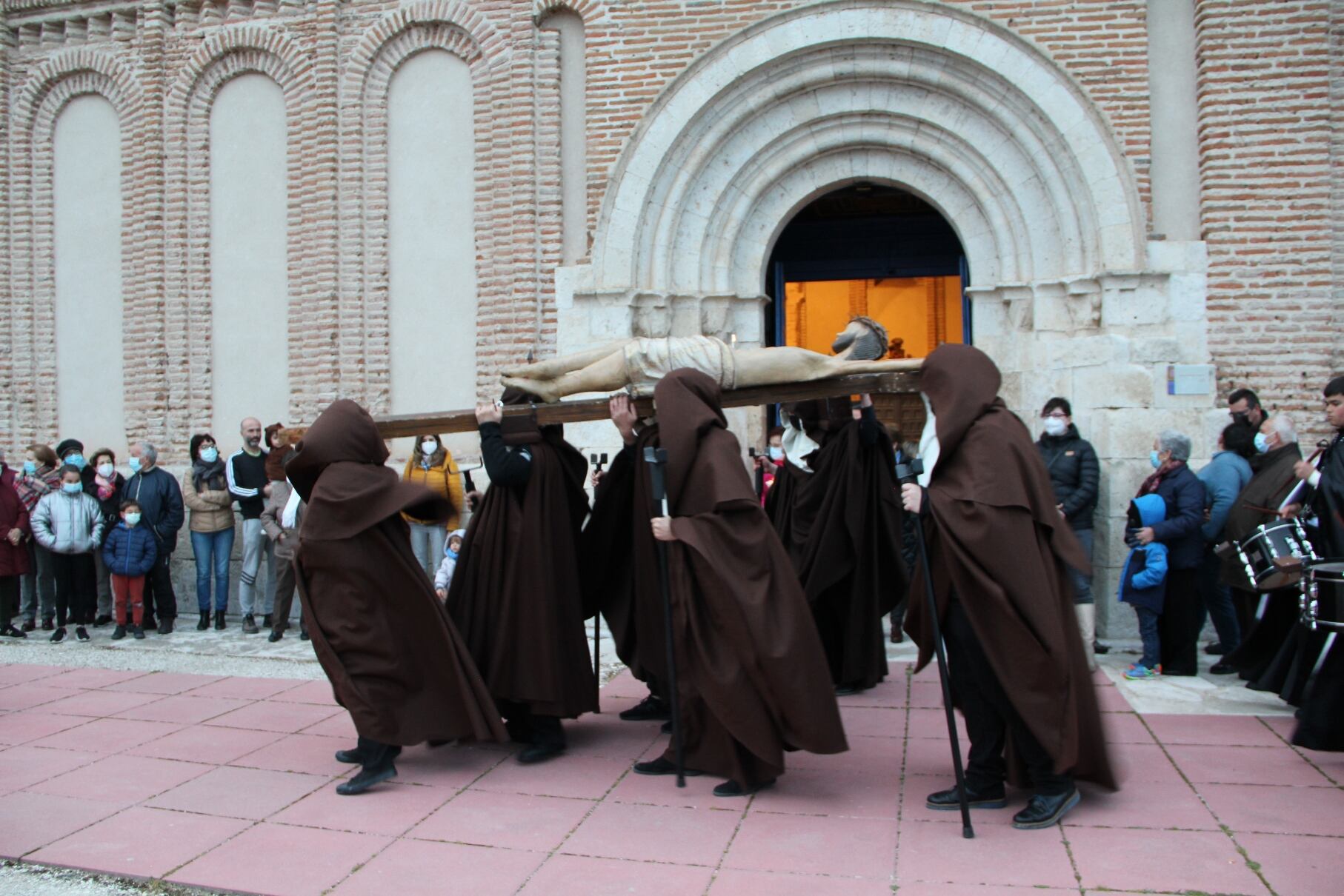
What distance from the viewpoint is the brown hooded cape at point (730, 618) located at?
15.3 ft

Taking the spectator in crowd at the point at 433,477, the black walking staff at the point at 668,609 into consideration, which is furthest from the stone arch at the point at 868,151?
the black walking staff at the point at 668,609

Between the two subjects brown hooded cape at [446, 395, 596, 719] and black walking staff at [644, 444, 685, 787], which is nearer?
black walking staff at [644, 444, 685, 787]

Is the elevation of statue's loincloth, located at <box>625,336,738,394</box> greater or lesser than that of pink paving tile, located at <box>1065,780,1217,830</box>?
greater

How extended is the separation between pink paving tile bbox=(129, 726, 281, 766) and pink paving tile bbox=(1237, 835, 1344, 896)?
180 inches

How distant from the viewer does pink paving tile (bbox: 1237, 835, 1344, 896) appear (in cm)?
378

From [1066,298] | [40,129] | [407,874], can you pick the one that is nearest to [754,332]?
[1066,298]

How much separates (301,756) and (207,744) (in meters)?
0.61

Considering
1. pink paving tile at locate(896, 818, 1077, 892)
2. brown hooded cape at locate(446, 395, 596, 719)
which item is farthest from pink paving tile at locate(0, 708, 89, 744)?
pink paving tile at locate(896, 818, 1077, 892)

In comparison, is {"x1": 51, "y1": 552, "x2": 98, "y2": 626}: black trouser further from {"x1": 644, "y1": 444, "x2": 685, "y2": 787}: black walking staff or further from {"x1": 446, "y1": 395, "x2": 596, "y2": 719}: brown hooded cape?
{"x1": 644, "y1": 444, "x2": 685, "y2": 787}: black walking staff

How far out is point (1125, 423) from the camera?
27.4ft

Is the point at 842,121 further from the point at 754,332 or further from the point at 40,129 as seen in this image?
the point at 40,129

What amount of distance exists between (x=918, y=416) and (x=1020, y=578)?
32.5ft

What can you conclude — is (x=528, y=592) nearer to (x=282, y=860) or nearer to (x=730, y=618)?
(x=730, y=618)

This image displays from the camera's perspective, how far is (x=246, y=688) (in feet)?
23.6
